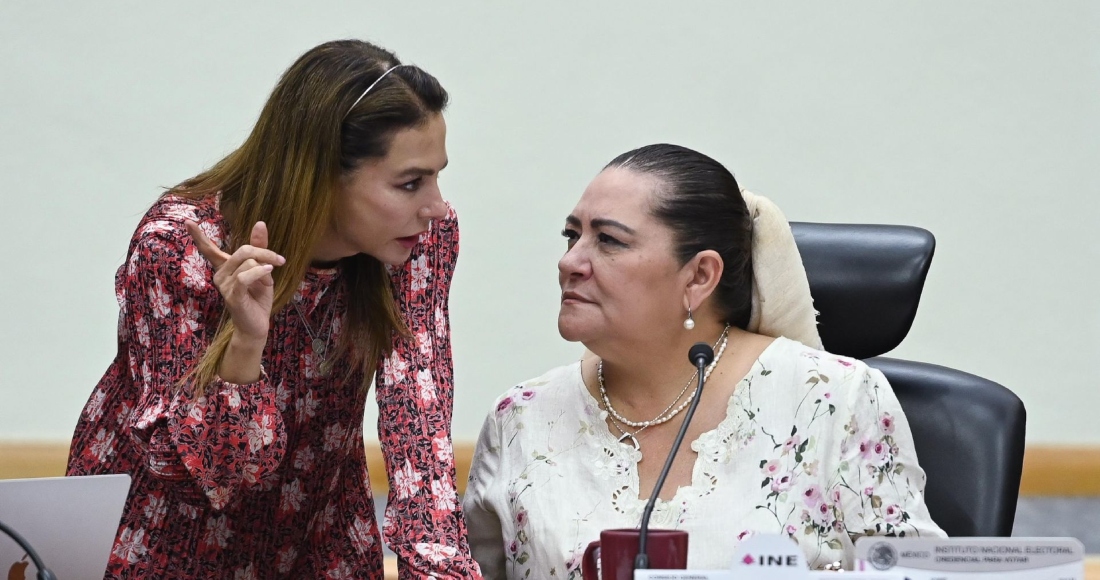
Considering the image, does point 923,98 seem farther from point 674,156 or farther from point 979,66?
point 674,156

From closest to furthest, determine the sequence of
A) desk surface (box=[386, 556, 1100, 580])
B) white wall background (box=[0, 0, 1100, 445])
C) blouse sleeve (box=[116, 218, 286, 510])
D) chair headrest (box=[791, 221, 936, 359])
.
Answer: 1. blouse sleeve (box=[116, 218, 286, 510])
2. chair headrest (box=[791, 221, 936, 359])
3. desk surface (box=[386, 556, 1100, 580])
4. white wall background (box=[0, 0, 1100, 445])

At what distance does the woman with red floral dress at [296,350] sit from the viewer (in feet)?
4.74

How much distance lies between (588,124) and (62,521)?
2.20 m

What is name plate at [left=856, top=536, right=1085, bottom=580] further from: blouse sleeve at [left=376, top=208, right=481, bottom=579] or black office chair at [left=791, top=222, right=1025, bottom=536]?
black office chair at [left=791, top=222, right=1025, bottom=536]

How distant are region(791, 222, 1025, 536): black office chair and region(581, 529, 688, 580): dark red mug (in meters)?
0.74

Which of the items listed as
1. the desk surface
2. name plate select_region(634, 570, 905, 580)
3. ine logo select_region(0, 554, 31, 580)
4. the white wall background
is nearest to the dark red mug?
name plate select_region(634, 570, 905, 580)

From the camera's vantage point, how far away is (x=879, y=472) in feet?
5.27

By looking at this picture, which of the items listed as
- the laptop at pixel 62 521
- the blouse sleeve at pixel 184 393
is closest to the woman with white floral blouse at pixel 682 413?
the blouse sleeve at pixel 184 393

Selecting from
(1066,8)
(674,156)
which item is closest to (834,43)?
(1066,8)

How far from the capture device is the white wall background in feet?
10.2

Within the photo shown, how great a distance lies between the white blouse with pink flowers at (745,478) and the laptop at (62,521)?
25.1 inches

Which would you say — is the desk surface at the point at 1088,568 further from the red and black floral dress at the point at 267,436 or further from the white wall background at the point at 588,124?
the red and black floral dress at the point at 267,436

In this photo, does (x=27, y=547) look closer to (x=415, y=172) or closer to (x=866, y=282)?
(x=415, y=172)

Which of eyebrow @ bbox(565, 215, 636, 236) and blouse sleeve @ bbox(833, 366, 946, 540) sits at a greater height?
eyebrow @ bbox(565, 215, 636, 236)
